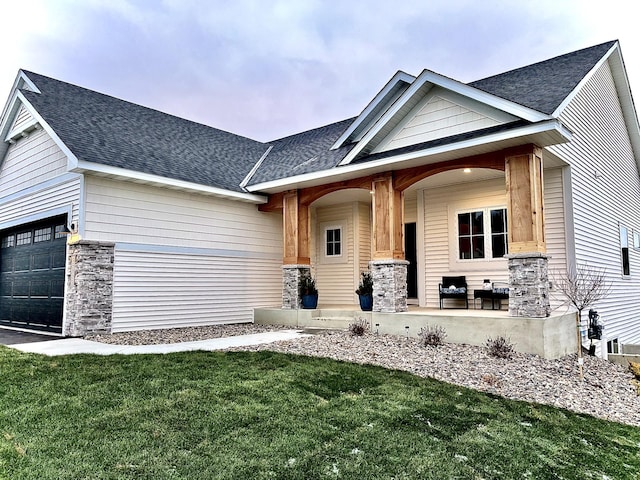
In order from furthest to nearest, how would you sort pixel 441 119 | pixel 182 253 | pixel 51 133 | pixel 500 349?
pixel 182 253 → pixel 51 133 → pixel 441 119 → pixel 500 349

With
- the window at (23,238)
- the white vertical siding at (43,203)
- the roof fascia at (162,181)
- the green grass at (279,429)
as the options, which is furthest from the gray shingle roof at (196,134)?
the green grass at (279,429)

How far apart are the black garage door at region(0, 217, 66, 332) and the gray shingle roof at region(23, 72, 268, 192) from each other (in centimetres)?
200

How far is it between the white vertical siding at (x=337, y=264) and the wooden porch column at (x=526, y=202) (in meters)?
5.81

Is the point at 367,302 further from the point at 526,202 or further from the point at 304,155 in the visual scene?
the point at 304,155

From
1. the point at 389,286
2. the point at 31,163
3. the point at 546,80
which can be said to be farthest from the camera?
the point at 31,163

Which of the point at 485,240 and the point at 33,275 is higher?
the point at 485,240

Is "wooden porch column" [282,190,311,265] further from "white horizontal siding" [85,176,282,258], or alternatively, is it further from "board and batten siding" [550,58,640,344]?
"board and batten siding" [550,58,640,344]

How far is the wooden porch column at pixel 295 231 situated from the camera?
11.5 metres

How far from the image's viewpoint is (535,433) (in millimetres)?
4090

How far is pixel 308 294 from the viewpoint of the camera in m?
11.3

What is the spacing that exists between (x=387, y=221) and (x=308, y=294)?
9.82 ft

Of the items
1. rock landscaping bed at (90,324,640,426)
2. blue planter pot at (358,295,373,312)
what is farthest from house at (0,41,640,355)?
rock landscaping bed at (90,324,640,426)

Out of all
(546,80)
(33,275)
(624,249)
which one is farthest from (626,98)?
(33,275)

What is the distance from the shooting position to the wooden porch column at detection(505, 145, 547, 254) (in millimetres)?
7648
